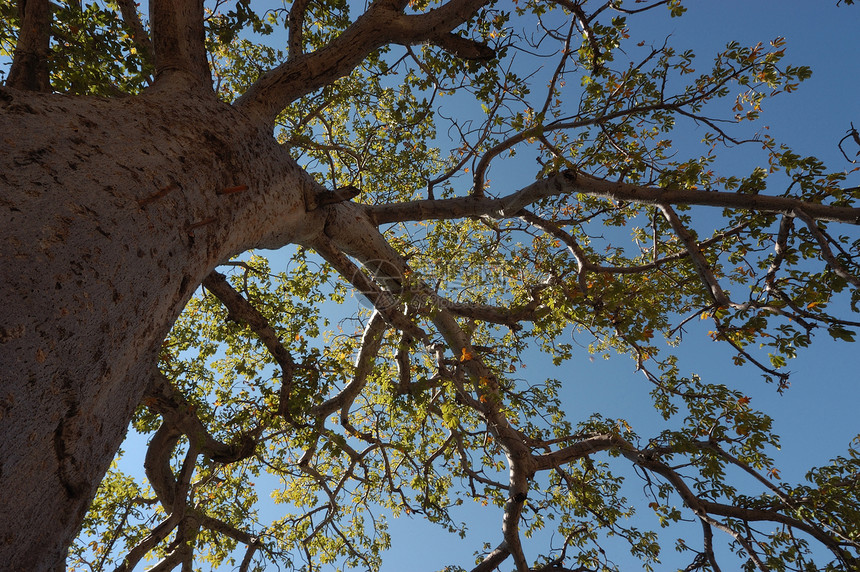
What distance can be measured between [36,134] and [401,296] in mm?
2701

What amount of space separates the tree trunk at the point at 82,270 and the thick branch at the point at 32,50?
1.47 metres

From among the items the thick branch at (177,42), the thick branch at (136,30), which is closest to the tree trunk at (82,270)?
the thick branch at (177,42)

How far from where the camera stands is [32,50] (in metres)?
2.72

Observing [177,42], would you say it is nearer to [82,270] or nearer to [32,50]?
[32,50]

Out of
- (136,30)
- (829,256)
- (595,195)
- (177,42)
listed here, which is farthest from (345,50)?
(829,256)

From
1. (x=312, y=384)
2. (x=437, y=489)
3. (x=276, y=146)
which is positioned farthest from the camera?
(x=437, y=489)

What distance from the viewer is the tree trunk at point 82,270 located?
38.5 inches

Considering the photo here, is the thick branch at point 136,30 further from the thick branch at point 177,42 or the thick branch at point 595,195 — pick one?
the thick branch at point 595,195

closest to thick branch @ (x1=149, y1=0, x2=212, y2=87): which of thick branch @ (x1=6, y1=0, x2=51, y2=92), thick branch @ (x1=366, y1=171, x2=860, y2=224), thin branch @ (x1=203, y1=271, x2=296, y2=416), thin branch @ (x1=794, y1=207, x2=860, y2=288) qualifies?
thick branch @ (x1=6, y1=0, x2=51, y2=92)

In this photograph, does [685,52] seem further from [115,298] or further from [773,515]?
[115,298]

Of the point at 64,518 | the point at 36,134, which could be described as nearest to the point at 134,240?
the point at 36,134

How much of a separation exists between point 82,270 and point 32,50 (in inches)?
107

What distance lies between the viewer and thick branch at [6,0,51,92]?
2656 mm

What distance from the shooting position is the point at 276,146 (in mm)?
2727
